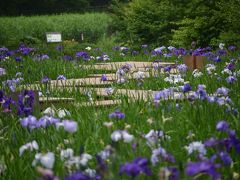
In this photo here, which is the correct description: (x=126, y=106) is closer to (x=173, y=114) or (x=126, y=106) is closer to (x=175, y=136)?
(x=173, y=114)

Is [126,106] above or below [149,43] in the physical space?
above

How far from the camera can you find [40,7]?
47.1 m

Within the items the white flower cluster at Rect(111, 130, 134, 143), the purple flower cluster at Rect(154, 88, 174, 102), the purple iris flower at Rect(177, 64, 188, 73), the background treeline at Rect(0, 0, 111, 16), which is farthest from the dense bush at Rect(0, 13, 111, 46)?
the white flower cluster at Rect(111, 130, 134, 143)

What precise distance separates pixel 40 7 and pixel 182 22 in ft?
126

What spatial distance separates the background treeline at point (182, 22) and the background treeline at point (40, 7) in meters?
30.6

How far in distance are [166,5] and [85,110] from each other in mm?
9600

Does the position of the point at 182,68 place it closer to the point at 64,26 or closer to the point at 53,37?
the point at 53,37

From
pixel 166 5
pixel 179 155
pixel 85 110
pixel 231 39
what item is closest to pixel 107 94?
pixel 85 110

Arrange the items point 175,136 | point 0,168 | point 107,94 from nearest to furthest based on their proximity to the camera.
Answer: point 0,168, point 175,136, point 107,94

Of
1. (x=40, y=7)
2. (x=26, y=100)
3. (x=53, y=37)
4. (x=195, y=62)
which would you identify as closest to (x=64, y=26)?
(x=40, y=7)

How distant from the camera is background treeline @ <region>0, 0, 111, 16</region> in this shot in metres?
44.6

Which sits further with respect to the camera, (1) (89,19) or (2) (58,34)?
(1) (89,19)

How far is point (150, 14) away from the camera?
13.4 m

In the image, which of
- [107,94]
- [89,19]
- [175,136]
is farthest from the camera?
[89,19]
